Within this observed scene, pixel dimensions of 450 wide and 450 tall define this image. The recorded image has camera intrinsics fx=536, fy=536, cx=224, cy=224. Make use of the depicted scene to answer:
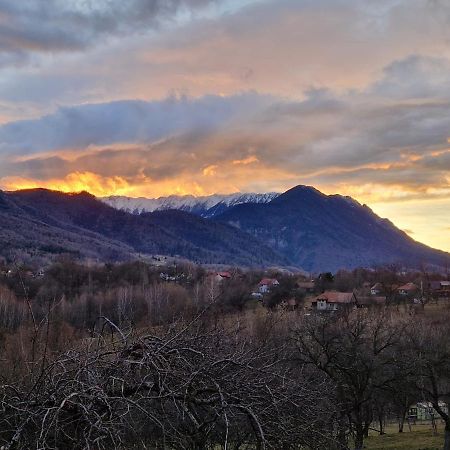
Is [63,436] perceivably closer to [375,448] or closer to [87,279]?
[375,448]

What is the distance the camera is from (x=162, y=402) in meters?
4.19

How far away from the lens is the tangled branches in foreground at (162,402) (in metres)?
3.91

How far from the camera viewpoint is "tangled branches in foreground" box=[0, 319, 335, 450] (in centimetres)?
391

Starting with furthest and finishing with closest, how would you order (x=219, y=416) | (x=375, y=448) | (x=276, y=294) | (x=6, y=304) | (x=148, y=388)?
(x=276, y=294)
(x=6, y=304)
(x=375, y=448)
(x=148, y=388)
(x=219, y=416)

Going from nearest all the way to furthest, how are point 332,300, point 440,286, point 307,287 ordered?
point 332,300 < point 440,286 < point 307,287

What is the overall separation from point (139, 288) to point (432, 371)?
288ft

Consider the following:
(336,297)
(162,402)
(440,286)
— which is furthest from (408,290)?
(162,402)

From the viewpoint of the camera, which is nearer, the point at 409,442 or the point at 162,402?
the point at 162,402

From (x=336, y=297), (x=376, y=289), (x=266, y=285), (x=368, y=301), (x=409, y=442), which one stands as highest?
(x=266, y=285)

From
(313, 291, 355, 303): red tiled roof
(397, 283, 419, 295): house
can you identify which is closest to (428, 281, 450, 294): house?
(397, 283, 419, 295): house

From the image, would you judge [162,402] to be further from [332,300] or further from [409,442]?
[332,300]

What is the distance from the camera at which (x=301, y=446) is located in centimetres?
409

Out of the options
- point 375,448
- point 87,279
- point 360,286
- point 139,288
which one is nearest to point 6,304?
point 139,288

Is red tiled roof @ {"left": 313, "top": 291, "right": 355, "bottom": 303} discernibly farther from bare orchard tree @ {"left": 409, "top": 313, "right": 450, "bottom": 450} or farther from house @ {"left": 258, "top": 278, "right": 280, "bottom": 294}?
bare orchard tree @ {"left": 409, "top": 313, "right": 450, "bottom": 450}
